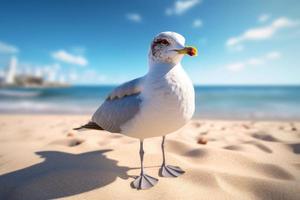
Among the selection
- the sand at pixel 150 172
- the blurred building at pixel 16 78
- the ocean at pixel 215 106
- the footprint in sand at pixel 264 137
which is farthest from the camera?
the blurred building at pixel 16 78

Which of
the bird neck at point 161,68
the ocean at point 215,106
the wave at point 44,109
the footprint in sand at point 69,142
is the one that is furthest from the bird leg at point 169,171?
the wave at point 44,109

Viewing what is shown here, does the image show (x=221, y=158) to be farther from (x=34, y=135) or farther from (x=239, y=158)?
(x=34, y=135)

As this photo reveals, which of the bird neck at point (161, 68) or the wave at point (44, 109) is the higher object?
the bird neck at point (161, 68)

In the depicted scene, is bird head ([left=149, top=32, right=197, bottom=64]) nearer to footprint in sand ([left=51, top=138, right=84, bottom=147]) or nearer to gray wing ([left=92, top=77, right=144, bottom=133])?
gray wing ([left=92, top=77, right=144, bottom=133])

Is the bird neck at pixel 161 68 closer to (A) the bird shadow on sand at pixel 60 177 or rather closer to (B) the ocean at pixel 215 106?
(A) the bird shadow on sand at pixel 60 177

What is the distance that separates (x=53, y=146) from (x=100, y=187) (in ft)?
5.41

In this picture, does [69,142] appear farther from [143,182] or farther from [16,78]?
[16,78]

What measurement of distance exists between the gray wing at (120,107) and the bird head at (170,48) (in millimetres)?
305

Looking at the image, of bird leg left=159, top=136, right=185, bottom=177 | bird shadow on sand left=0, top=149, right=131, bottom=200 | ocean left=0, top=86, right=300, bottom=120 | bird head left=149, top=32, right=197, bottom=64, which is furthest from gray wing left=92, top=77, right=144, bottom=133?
ocean left=0, top=86, right=300, bottom=120

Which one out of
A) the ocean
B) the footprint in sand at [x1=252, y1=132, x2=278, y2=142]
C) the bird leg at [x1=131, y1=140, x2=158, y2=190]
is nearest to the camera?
the bird leg at [x1=131, y1=140, x2=158, y2=190]

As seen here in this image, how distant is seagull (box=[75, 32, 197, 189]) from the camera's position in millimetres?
1629

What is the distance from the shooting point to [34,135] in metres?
3.87

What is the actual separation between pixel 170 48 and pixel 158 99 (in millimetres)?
491

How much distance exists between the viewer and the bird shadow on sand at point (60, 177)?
1636 mm
